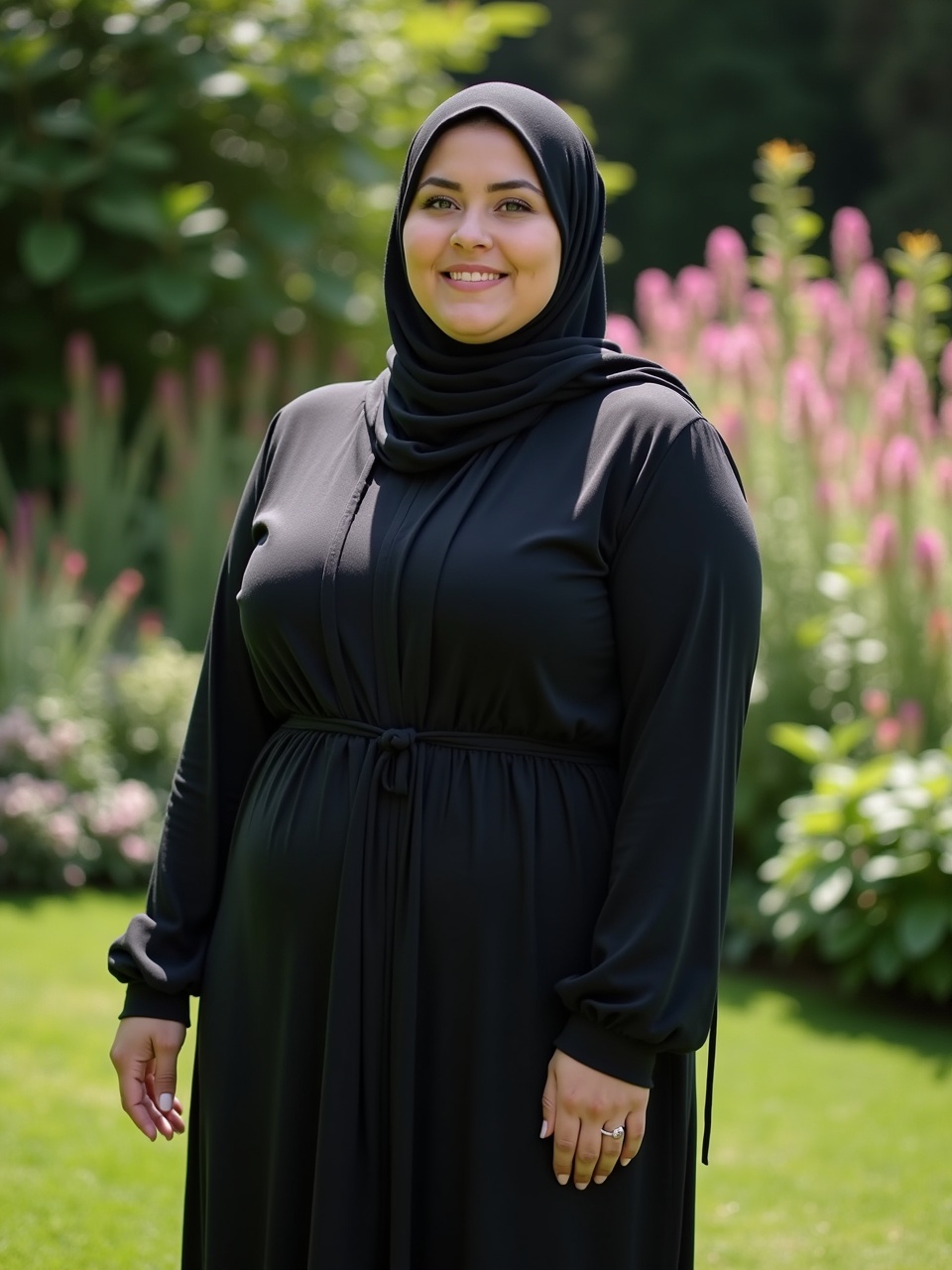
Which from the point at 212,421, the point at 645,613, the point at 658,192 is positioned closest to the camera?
the point at 645,613

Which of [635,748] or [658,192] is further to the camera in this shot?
[658,192]

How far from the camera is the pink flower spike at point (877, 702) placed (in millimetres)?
4859

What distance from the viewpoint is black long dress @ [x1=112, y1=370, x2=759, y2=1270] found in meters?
1.80

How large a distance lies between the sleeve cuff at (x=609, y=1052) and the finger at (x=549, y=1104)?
0.05 m

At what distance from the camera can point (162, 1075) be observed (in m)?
2.14

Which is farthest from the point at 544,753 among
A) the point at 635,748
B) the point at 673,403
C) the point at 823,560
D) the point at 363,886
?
the point at 823,560

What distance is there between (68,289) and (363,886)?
632cm

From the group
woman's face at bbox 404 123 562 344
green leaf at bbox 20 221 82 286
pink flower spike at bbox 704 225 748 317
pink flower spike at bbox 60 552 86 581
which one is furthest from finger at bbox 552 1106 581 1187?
green leaf at bbox 20 221 82 286

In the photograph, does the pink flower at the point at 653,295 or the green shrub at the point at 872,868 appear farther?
the pink flower at the point at 653,295

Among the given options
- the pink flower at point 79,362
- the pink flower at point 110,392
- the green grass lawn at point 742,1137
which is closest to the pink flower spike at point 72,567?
the pink flower at point 110,392

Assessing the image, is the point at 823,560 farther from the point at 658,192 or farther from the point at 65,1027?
the point at 658,192

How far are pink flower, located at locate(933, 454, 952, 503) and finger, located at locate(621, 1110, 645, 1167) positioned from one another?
3.56 m

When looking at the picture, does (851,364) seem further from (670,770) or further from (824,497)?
(670,770)

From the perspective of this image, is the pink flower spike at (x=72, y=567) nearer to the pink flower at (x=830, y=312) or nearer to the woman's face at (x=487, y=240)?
the pink flower at (x=830, y=312)
